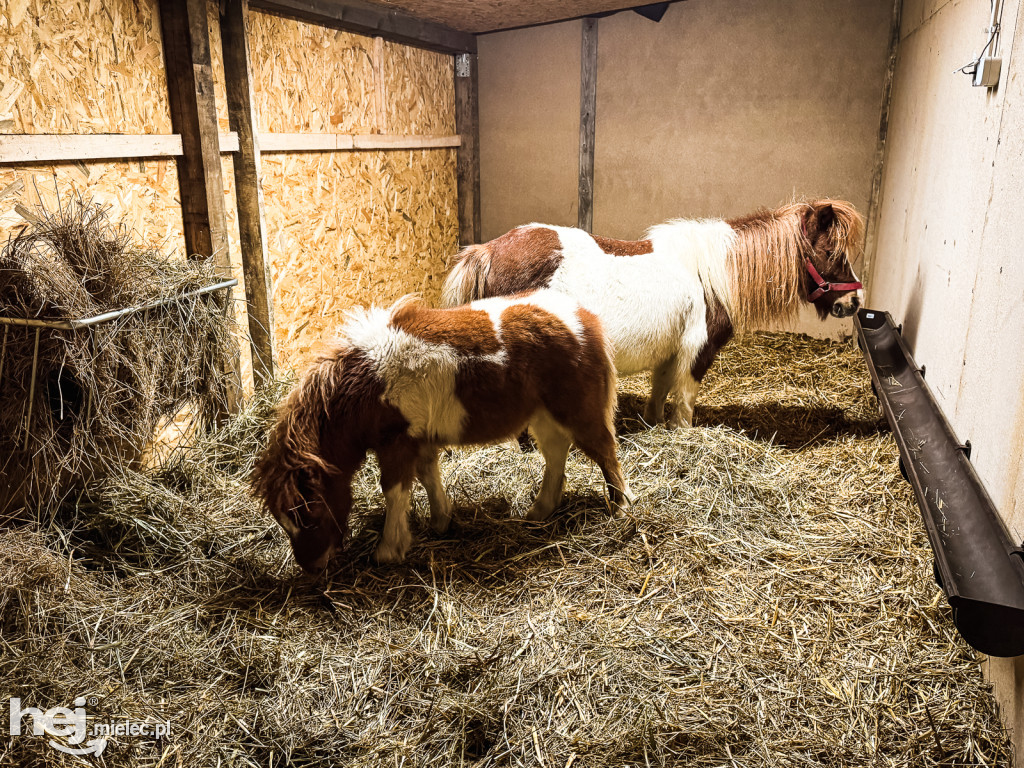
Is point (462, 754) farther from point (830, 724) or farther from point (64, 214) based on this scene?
point (64, 214)

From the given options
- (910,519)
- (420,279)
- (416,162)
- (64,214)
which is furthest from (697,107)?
(64,214)

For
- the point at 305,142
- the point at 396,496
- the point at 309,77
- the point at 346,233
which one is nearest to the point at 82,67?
the point at 305,142

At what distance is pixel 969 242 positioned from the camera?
2.46 meters

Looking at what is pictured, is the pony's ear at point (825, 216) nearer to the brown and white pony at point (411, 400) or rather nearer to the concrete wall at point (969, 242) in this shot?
the concrete wall at point (969, 242)

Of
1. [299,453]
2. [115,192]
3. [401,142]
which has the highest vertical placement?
[401,142]

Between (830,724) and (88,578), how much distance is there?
251cm

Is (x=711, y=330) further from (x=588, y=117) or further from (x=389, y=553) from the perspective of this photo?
(x=588, y=117)

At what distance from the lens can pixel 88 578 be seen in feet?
7.89

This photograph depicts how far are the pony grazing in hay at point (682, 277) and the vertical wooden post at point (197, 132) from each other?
1222 millimetres

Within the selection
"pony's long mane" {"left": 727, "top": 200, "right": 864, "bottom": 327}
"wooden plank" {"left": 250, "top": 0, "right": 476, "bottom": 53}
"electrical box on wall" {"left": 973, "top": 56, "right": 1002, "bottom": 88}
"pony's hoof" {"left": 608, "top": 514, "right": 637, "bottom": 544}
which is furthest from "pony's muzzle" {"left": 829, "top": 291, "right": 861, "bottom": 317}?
"wooden plank" {"left": 250, "top": 0, "right": 476, "bottom": 53}

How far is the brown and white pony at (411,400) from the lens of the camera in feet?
7.72

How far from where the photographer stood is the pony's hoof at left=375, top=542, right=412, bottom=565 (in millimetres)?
2572

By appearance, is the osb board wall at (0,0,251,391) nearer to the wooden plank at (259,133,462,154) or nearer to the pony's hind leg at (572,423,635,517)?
the wooden plank at (259,133,462,154)

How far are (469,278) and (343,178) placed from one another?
1483 mm
